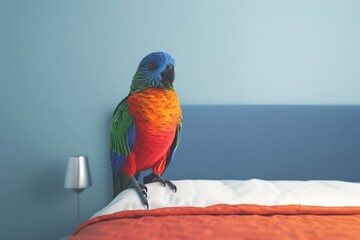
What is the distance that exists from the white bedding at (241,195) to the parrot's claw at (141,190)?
0.06 ft

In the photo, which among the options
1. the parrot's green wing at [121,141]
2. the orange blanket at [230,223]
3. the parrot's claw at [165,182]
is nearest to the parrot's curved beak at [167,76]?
the parrot's green wing at [121,141]

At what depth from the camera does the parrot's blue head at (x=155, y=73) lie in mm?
1601

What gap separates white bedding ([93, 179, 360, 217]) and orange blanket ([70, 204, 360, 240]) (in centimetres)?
13

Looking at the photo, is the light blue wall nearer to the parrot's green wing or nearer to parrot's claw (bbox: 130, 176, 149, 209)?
the parrot's green wing

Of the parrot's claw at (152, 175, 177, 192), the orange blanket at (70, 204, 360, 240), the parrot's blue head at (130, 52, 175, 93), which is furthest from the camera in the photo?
the parrot's blue head at (130, 52, 175, 93)

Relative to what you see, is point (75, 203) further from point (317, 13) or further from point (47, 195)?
point (317, 13)

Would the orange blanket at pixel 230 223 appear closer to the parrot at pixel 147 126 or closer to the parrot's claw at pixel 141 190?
the parrot's claw at pixel 141 190

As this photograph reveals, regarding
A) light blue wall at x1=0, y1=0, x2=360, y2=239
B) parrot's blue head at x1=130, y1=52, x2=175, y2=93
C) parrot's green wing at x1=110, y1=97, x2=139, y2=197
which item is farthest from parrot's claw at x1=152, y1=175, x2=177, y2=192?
light blue wall at x1=0, y1=0, x2=360, y2=239

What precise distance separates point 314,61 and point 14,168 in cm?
211

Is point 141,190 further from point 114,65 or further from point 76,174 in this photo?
point 114,65

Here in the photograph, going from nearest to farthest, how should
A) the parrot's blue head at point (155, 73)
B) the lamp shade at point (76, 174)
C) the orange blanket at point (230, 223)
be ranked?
the orange blanket at point (230, 223), the parrot's blue head at point (155, 73), the lamp shade at point (76, 174)

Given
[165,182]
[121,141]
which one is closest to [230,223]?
[165,182]

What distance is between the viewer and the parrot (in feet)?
5.06

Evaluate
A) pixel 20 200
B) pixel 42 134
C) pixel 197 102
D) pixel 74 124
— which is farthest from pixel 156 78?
pixel 20 200
